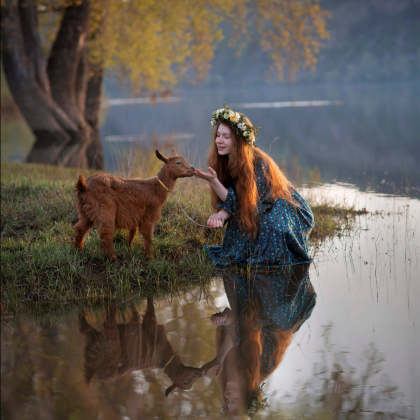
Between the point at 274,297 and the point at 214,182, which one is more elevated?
the point at 214,182

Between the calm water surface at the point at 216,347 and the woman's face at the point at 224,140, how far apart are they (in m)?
1.45

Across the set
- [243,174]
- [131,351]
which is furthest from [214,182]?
[131,351]

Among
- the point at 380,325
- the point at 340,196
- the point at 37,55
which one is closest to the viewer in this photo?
the point at 380,325

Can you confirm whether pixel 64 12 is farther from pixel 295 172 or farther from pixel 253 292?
pixel 253 292

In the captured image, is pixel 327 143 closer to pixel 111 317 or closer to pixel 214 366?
pixel 111 317

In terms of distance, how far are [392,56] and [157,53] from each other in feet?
176

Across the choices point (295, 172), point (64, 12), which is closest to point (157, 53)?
point (64, 12)

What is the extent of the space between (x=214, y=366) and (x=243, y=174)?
8.31ft

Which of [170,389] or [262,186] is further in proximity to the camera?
[262,186]

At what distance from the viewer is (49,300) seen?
5.18 meters

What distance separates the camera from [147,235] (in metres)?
5.74

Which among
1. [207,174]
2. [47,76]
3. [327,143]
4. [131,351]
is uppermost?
[47,76]

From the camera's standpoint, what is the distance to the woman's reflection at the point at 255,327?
3.51m

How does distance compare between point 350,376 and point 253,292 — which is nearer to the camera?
point 350,376
